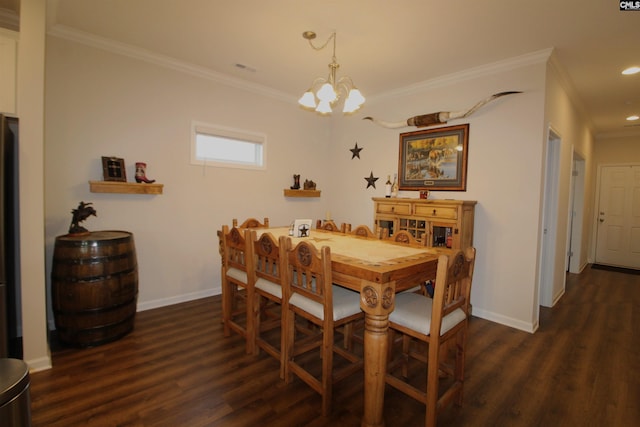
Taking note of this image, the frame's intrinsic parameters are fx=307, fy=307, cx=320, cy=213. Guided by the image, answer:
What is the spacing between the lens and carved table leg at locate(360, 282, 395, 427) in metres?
1.61

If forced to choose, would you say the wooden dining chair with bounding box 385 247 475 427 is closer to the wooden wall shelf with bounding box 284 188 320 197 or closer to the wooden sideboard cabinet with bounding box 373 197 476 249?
the wooden sideboard cabinet with bounding box 373 197 476 249

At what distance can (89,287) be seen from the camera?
2.35 meters

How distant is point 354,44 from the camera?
2.88 meters

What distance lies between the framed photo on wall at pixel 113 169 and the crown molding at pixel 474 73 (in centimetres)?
326

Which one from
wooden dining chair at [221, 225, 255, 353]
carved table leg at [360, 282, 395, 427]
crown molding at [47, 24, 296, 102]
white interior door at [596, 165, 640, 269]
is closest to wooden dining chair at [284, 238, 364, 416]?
carved table leg at [360, 282, 395, 427]

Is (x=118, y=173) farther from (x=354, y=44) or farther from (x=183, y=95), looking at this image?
(x=354, y=44)

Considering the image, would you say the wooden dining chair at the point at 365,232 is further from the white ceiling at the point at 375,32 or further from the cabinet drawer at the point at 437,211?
the white ceiling at the point at 375,32

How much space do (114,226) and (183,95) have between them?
1587 millimetres

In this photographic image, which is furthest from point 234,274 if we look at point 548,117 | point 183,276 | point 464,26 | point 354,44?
point 548,117

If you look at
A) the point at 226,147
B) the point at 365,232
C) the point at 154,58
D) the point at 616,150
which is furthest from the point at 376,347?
the point at 616,150

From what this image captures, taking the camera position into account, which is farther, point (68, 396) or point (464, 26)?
point (464, 26)

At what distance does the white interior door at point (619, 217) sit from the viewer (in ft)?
18.9

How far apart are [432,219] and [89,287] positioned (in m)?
3.21

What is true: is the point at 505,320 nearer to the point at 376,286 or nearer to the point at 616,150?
the point at 376,286
